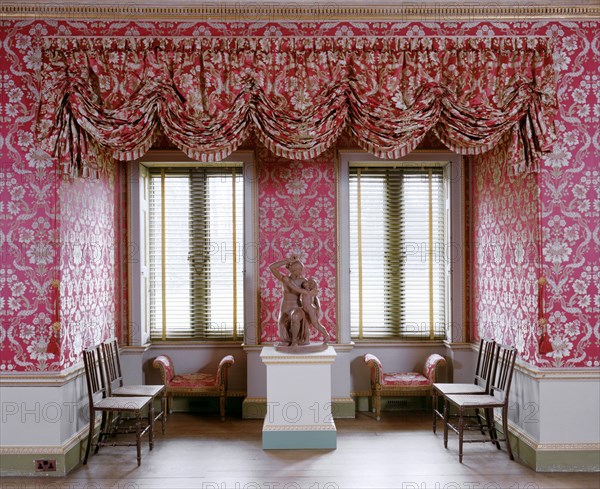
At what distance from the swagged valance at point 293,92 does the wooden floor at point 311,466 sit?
8.04 ft

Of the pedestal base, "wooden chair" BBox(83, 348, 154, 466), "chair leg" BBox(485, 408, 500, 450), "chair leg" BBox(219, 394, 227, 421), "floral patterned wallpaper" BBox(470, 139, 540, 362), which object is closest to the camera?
"floral patterned wallpaper" BBox(470, 139, 540, 362)

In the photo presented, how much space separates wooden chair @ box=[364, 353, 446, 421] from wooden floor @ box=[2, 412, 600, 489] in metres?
0.47

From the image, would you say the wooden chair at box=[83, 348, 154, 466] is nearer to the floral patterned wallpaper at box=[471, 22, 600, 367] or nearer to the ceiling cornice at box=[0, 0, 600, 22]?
the ceiling cornice at box=[0, 0, 600, 22]

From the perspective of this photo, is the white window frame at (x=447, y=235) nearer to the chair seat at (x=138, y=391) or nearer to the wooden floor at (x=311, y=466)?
the wooden floor at (x=311, y=466)

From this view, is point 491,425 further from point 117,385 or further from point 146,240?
point 146,240

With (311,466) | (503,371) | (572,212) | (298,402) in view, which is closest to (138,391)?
(298,402)

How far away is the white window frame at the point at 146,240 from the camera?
5.71 meters

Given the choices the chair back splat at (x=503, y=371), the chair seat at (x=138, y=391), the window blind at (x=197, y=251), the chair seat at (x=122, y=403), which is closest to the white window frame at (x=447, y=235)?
the chair back splat at (x=503, y=371)

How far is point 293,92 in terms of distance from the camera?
4.02 meters

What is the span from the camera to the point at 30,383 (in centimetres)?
414

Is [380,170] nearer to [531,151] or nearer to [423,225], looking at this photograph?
[423,225]

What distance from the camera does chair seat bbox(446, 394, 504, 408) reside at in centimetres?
447

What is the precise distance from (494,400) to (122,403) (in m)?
3.18

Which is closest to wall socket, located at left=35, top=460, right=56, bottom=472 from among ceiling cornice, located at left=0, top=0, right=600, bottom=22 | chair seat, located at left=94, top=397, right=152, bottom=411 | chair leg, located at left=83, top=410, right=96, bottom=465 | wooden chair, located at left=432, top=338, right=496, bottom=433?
chair leg, located at left=83, top=410, right=96, bottom=465
